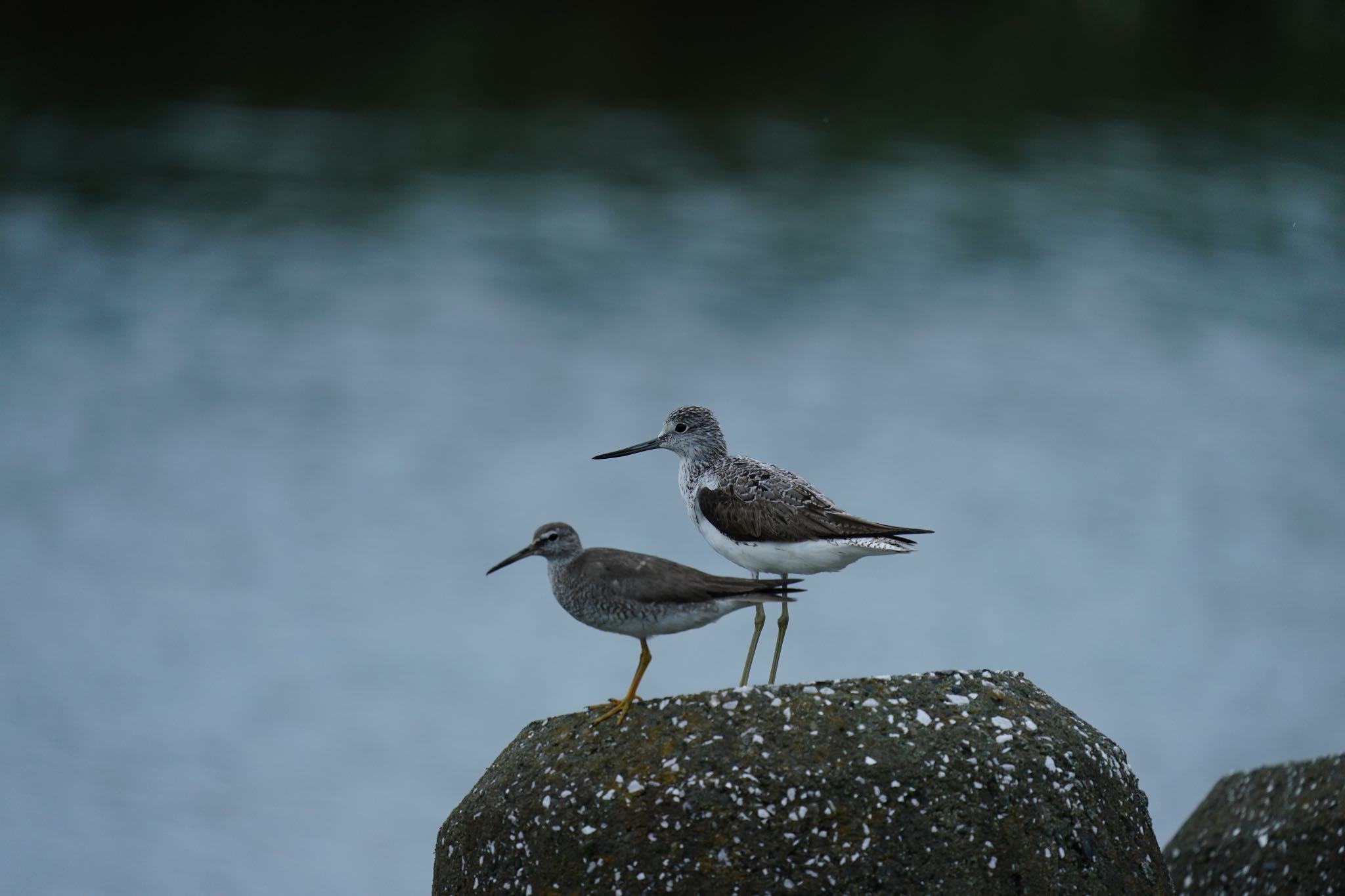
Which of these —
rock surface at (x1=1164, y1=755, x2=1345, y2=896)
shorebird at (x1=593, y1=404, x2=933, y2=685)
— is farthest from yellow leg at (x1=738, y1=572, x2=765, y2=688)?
rock surface at (x1=1164, y1=755, x2=1345, y2=896)

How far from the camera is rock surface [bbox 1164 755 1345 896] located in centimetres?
805

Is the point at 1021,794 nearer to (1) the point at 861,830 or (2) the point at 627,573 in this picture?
(1) the point at 861,830

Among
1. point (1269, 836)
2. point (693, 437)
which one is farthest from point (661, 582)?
point (1269, 836)

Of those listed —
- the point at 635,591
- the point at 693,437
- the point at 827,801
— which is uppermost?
the point at 693,437

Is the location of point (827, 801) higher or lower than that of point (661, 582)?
lower

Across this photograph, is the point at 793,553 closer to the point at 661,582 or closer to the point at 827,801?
the point at 661,582

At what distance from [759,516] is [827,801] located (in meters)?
1.99

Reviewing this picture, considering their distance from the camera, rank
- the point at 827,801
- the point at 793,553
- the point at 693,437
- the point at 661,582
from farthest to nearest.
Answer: the point at 693,437 < the point at 793,553 < the point at 661,582 < the point at 827,801

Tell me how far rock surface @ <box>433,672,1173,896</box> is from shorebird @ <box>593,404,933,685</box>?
103 cm

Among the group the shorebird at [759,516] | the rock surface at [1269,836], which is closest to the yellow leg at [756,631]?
the shorebird at [759,516]

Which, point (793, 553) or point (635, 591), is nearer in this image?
point (635, 591)

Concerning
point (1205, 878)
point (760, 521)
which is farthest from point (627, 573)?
point (1205, 878)

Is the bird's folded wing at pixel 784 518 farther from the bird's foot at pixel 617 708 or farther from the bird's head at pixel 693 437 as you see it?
the bird's foot at pixel 617 708

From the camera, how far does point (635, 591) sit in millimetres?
6461
